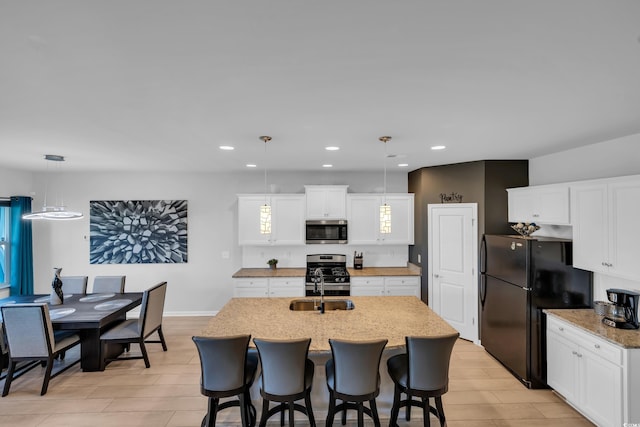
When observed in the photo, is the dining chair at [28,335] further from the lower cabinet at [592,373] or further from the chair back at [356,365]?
the lower cabinet at [592,373]

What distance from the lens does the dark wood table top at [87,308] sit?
3.41 meters

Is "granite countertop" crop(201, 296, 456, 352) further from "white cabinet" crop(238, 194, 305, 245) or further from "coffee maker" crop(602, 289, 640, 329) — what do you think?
"white cabinet" crop(238, 194, 305, 245)

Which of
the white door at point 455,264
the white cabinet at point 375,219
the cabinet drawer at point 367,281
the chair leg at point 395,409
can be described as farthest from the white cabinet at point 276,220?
the chair leg at point 395,409

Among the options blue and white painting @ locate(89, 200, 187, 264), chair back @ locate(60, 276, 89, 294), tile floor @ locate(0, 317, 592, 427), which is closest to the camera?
tile floor @ locate(0, 317, 592, 427)

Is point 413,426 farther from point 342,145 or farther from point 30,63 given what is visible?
point 30,63

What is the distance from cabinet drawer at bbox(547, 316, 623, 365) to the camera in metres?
2.39

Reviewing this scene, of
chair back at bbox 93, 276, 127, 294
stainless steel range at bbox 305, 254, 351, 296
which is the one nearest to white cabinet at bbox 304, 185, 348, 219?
stainless steel range at bbox 305, 254, 351, 296

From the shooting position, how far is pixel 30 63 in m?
1.52

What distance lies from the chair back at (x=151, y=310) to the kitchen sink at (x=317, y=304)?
6.05 feet

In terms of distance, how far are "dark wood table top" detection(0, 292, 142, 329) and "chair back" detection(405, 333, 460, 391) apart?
130 inches

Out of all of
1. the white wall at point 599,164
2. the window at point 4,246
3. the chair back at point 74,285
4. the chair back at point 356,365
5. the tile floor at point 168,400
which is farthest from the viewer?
the window at point 4,246

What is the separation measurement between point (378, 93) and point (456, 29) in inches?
Result: 27.2

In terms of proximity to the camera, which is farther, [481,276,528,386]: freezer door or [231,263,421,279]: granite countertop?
[231,263,421,279]: granite countertop

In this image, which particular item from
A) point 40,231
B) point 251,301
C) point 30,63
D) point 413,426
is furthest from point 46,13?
point 40,231
